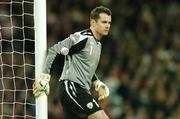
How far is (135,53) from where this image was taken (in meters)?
10.5

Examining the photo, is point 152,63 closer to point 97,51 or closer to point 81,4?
point 81,4

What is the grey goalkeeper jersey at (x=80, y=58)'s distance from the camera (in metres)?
5.84

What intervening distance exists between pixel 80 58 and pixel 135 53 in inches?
184

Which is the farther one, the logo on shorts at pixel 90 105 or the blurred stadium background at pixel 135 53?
the blurred stadium background at pixel 135 53

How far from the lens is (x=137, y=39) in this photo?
10727 millimetres

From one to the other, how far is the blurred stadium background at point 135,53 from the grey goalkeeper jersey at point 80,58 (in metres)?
3.57

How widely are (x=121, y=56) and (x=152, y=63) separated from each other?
0.52 metres

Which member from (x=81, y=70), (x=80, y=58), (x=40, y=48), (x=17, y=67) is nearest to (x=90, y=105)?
(x=81, y=70)

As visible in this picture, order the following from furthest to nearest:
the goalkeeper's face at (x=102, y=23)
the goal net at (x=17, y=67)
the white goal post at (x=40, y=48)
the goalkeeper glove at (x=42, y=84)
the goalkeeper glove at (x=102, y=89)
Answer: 1. the goal net at (x=17, y=67)
2. the goalkeeper glove at (x=102, y=89)
3. the goalkeeper's face at (x=102, y=23)
4. the white goal post at (x=40, y=48)
5. the goalkeeper glove at (x=42, y=84)

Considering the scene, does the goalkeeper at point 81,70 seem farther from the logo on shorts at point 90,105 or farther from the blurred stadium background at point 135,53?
the blurred stadium background at point 135,53

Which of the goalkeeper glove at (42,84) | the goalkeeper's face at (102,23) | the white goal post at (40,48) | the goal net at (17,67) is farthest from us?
the goal net at (17,67)

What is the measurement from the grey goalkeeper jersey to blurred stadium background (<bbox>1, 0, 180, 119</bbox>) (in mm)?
3567

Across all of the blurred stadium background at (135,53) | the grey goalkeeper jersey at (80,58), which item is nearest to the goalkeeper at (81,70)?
the grey goalkeeper jersey at (80,58)

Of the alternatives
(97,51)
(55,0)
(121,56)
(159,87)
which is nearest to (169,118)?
(159,87)
